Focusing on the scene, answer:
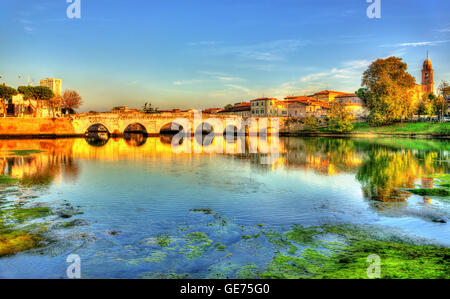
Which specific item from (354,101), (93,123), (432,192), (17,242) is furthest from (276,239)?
(354,101)

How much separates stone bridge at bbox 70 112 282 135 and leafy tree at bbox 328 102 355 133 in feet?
55.4

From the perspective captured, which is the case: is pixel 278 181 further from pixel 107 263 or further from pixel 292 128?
pixel 292 128

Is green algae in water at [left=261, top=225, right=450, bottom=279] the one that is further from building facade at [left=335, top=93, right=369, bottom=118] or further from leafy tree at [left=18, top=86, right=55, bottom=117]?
building facade at [left=335, top=93, right=369, bottom=118]

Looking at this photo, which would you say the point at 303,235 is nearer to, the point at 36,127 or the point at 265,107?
the point at 36,127

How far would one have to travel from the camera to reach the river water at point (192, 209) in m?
8.16

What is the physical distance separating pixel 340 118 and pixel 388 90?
10.9 metres

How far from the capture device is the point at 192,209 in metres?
13.3

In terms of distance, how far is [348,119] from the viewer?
73312 mm

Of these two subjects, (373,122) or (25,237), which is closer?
(25,237)

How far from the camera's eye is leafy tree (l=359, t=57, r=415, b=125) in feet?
215

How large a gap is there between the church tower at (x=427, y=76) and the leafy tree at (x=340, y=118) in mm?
72033

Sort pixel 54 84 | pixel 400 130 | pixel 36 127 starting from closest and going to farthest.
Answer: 1. pixel 36 127
2. pixel 400 130
3. pixel 54 84
